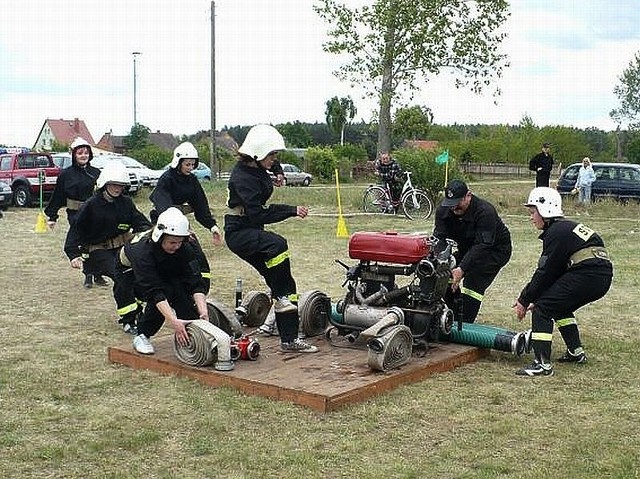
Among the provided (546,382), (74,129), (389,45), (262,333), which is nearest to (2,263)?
(262,333)

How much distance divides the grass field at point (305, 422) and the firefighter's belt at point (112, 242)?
75 cm

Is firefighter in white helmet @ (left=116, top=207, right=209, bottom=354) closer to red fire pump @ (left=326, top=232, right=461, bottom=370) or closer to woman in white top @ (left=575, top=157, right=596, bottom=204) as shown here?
red fire pump @ (left=326, top=232, right=461, bottom=370)

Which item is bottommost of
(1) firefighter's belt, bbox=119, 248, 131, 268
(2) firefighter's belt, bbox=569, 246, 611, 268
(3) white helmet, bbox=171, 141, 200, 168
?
(1) firefighter's belt, bbox=119, 248, 131, 268

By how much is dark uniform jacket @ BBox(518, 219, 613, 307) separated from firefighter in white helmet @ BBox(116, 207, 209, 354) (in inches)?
100

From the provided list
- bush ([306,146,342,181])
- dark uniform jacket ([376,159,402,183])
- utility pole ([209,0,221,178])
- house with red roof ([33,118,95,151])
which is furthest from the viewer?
house with red roof ([33,118,95,151])

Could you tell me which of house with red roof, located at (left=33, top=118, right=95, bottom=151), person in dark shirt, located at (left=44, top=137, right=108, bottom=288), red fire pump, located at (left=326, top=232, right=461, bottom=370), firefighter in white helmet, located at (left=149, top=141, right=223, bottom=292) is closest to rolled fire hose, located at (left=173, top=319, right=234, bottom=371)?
red fire pump, located at (left=326, top=232, right=461, bottom=370)

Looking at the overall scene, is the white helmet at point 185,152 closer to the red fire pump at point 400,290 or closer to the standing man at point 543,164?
the red fire pump at point 400,290

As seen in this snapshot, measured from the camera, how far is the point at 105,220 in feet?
28.1

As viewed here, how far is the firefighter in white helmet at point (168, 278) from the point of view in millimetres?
6457

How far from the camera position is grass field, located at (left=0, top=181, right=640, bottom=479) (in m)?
4.79

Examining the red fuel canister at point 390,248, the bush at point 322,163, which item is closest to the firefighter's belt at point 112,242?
the red fuel canister at point 390,248

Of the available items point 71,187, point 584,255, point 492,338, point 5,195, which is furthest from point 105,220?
point 5,195

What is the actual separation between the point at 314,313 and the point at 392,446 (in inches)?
99.1

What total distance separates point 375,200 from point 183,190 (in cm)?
1393
